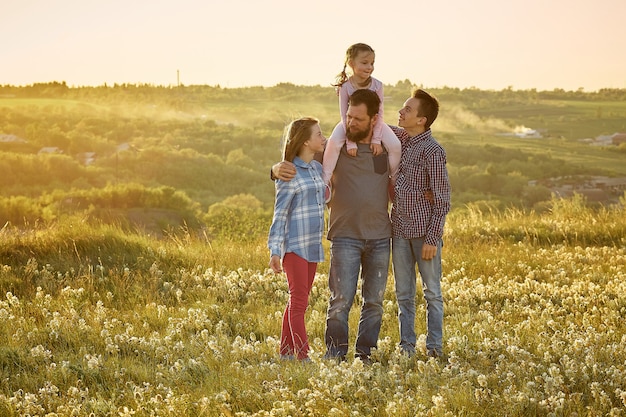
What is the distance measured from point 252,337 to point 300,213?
4.39 ft

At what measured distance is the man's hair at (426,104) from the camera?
6598 millimetres

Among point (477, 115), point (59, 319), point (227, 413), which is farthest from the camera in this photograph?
point (477, 115)

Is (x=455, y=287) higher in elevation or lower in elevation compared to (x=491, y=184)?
higher

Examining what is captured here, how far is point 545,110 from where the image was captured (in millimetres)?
116438

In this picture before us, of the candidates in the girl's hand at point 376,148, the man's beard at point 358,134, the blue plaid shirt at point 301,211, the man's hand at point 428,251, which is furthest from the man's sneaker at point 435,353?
the man's beard at point 358,134

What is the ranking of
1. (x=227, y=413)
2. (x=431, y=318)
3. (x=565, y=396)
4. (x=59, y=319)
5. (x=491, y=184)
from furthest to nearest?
(x=491, y=184), (x=59, y=319), (x=431, y=318), (x=565, y=396), (x=227, y=413)

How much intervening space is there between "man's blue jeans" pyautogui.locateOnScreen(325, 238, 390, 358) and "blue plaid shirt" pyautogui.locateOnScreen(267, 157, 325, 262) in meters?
0.21

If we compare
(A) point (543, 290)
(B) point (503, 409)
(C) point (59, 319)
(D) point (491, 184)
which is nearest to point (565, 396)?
(B) point (503, 409)

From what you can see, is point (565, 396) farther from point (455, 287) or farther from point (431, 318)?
point (455, 287)

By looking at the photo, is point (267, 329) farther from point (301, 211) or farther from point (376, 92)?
point (376, 92)

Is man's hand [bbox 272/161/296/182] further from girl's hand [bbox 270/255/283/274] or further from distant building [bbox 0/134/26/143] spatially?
distant building [bbox 0/134/26/143]

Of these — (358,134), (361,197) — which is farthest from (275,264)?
(358,134)

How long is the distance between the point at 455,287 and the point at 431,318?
2.80 meters

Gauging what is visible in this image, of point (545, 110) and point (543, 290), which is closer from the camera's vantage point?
point (543, 290)
